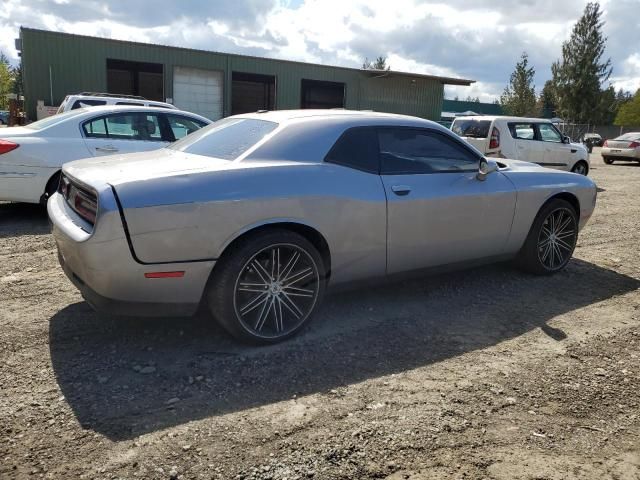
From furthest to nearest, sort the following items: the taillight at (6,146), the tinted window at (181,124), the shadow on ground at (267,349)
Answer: the tinted window at (181,124), the taillight at (6,146), the shadow on ground at (267,349)

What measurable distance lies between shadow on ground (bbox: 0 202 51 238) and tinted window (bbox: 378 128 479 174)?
448cm

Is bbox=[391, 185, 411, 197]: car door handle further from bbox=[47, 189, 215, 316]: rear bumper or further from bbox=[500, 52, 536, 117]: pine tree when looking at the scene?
bbox=[500, 52, 536, 117]: pine tree

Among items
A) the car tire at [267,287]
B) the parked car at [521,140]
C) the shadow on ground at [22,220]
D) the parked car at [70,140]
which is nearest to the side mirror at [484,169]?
the car tire at [267,287]

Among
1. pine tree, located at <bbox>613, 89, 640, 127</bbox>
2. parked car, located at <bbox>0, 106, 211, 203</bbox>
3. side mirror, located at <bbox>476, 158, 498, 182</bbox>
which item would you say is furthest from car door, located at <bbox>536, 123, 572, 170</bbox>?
pine tree, located at <bbox>613, 89, 640, 127</bbox>

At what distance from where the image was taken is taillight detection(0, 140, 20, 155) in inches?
254

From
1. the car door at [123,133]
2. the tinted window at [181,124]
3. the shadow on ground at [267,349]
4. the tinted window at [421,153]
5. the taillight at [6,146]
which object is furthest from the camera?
the tinted window at [181,124]

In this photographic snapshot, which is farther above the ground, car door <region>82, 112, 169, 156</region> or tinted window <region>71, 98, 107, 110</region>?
tinted window <region>71, 98, 107, 110</region>

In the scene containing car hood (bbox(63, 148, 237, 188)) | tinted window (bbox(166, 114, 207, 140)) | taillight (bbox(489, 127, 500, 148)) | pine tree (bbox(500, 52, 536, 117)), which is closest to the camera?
car hood (bbox(63, 148, 237, 188))

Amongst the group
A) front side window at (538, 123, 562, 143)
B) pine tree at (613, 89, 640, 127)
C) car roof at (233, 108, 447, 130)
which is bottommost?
car roof at (233, 108, 447, 130)

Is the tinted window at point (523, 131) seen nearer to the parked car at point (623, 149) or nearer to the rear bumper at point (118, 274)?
the rear bumper at point (118, 274)

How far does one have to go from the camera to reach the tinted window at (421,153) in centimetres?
414

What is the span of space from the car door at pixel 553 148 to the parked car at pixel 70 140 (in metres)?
8.04

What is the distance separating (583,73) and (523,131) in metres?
46.9

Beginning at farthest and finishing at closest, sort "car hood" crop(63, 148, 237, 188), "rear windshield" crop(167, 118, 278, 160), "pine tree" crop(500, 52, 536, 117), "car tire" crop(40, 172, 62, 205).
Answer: "pine tree" crop(500, 52, 536, 117) → "car tire" crop(40, 172, 62, 205) → "rear windshield" crop(167, 118, 278, 160) → "car hood" crop(63, 148, 237, 188)
